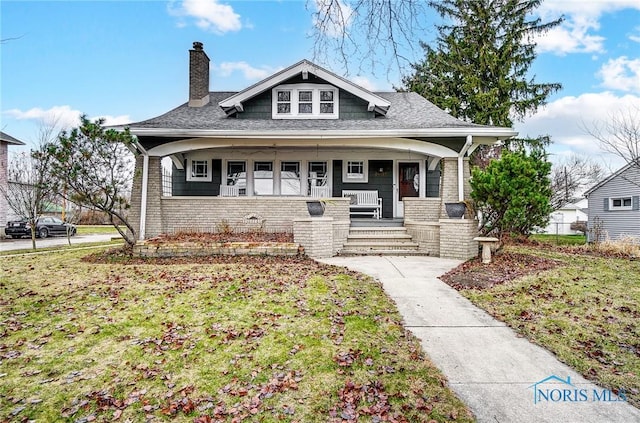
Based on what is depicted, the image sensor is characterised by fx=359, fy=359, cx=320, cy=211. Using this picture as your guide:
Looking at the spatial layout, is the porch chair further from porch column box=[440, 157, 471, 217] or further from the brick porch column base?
porch column box=[440, 157, 471, 217]

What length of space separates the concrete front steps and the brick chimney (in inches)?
337

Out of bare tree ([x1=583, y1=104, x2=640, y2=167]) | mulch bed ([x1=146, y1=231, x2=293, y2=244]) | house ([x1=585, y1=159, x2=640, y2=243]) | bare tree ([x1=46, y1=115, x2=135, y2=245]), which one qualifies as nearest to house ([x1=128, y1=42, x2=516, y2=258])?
mulch bed ([x1=146, y1=231, x2=293, y2=244])

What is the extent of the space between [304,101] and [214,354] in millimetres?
10985

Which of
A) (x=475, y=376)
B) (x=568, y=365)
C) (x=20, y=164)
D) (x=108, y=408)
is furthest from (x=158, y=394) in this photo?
(x=20, y=164)

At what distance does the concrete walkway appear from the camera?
107 inches

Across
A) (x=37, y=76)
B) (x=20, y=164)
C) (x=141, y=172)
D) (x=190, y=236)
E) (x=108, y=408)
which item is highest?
(x=37, y=76)

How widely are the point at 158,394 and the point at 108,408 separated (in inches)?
14.6

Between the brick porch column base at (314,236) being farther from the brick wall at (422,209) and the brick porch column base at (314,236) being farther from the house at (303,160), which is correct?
the brick wall at (422,209)

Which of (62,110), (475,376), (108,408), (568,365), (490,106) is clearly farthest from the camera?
(490,106)

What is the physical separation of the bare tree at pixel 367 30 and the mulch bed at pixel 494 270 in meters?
4.21

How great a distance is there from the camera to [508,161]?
8.98m

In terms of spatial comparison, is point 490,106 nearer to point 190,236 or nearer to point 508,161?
point 508,161

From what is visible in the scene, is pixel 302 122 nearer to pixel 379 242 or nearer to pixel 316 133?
pixel 316 133

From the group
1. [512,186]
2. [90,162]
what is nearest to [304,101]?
[90,162]
